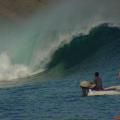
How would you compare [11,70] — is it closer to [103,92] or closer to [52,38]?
[52,38]

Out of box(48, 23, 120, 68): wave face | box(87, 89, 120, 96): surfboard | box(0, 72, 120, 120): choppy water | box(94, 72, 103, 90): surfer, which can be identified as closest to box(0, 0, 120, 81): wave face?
box(48, 23, 120, 68): wave face

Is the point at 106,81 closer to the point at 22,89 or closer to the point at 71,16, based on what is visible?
the point at 22,89

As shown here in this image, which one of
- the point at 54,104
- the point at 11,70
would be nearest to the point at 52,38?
the point at 11,70

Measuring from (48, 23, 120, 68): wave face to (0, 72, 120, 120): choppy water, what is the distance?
5.70m

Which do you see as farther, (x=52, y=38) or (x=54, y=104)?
Result: (x=52, y=38)

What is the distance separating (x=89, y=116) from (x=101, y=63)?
14.5 m

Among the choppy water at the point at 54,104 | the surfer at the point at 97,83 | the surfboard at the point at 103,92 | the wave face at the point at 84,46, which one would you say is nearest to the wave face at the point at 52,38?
the wave face at the point at 84,46

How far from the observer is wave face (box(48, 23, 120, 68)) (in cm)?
4000

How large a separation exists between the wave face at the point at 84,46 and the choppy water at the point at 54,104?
5.70 metres

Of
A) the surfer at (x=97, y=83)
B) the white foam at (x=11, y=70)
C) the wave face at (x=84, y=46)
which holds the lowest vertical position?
the surfer at (x=97, y=83)

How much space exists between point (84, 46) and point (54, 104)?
14638 mm

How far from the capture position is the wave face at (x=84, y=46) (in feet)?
131

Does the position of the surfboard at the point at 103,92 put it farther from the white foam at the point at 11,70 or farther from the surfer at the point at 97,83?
the white foam at the point at 11,70

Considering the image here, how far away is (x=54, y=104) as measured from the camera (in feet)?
89.6
